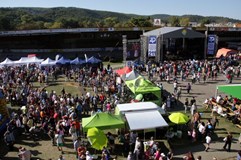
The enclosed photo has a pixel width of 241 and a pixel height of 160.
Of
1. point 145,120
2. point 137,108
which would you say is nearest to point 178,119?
point 145,120

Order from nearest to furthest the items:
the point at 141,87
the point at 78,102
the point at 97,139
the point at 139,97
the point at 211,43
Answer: the point at 97,139 < the point at 139,97 < the point at 78,102 < the point at 141,87 < the point at 211,43

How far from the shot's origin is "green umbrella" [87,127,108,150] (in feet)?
43.8

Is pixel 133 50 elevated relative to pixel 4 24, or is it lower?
lower

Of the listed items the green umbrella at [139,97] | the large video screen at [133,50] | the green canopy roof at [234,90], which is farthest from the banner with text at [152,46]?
the green canopy roof at [234,90]

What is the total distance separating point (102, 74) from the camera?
30.0 m

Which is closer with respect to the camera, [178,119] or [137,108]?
[178,119]

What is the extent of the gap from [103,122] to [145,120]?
2.14m

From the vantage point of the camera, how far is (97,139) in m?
13.4

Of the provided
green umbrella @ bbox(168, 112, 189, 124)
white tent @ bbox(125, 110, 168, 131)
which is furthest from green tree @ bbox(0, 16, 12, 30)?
green umbrella @ bbox(168, 112, 189, 124)

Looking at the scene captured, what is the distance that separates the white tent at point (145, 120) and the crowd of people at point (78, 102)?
58cm

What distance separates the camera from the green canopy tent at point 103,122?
14727 mm

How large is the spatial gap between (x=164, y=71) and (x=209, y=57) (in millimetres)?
14446

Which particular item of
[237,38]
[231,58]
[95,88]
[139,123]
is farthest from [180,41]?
[139,123]

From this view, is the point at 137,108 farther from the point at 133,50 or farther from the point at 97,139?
the point at 133,50
